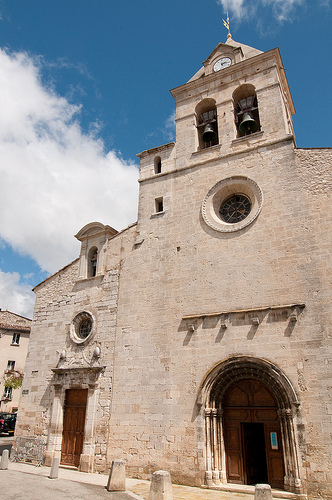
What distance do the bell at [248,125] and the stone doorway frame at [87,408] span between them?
32.4 ft

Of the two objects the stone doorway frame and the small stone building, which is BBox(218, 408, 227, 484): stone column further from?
the small stone building

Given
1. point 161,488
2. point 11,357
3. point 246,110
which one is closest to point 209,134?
point 246,110

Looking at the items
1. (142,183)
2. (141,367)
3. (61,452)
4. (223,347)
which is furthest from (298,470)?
(142,183)

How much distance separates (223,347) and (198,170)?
6.39 metres

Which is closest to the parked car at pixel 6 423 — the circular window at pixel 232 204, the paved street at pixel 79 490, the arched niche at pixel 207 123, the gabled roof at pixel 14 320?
the gabled roof at pixel 14 320

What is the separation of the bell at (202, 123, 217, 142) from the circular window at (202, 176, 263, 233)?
8.03ft

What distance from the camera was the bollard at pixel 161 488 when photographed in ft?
24.6

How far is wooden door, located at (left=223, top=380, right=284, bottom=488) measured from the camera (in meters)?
9.57

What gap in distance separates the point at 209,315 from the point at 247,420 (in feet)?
9.81

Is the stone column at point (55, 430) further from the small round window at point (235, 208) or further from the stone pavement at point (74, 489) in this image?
the small round window at point (235, 208)

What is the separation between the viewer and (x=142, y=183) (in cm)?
1477

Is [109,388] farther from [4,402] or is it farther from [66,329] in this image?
[4,402]

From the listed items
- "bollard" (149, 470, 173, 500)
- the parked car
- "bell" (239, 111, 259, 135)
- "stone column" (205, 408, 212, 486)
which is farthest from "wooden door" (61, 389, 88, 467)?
the parked car

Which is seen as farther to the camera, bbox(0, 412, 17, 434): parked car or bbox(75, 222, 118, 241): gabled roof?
bbox(0, 412, 17, 434): parked car
